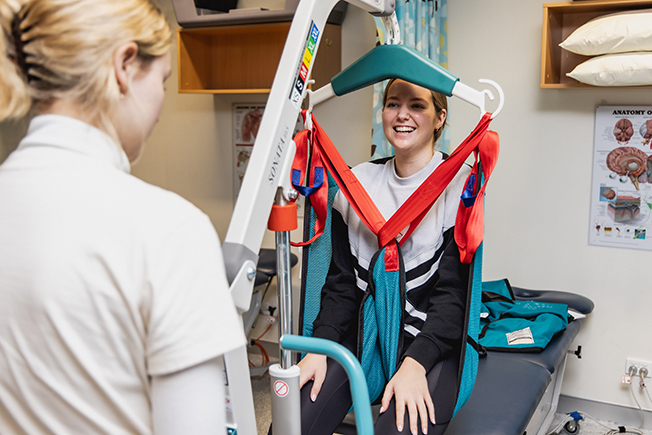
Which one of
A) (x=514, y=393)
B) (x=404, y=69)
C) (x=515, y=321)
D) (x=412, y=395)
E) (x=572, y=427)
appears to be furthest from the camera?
(x=572, y=427)

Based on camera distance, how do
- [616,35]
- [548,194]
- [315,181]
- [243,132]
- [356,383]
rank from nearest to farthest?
1. [356,383]
2. [315,181]
3. [616,35]
4. [548,194]
5. [243,132]

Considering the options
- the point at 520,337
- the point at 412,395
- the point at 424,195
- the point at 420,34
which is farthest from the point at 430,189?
the point at 420,34

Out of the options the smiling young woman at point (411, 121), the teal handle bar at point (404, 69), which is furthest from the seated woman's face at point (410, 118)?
the teal handle bar at point (404, 69)

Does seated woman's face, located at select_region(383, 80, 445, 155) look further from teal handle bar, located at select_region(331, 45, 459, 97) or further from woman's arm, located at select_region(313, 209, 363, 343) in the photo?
woman's arm, located at select_region(313, 209, 363, 343)

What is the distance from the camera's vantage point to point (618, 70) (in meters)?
1.96

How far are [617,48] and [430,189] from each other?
108 centimetres

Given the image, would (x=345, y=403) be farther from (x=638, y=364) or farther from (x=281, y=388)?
(x=638, y=364)

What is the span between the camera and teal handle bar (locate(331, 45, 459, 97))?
1353mm

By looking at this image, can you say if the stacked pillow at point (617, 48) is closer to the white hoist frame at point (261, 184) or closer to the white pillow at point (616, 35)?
the white pillow at point (616, 35)

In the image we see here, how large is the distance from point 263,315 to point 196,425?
2648 millimetres

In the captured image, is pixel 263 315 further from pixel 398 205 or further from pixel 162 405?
pixel 162 405

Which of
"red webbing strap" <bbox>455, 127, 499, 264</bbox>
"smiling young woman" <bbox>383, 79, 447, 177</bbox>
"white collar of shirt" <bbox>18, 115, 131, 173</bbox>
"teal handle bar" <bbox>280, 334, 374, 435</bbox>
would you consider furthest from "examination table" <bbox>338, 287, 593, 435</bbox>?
"white collar of shirt" <bbox>18, 115, 131, 173</bbox>

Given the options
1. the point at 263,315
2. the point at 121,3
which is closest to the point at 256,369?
the point at 263,315

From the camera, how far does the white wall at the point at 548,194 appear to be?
7.70 ft
